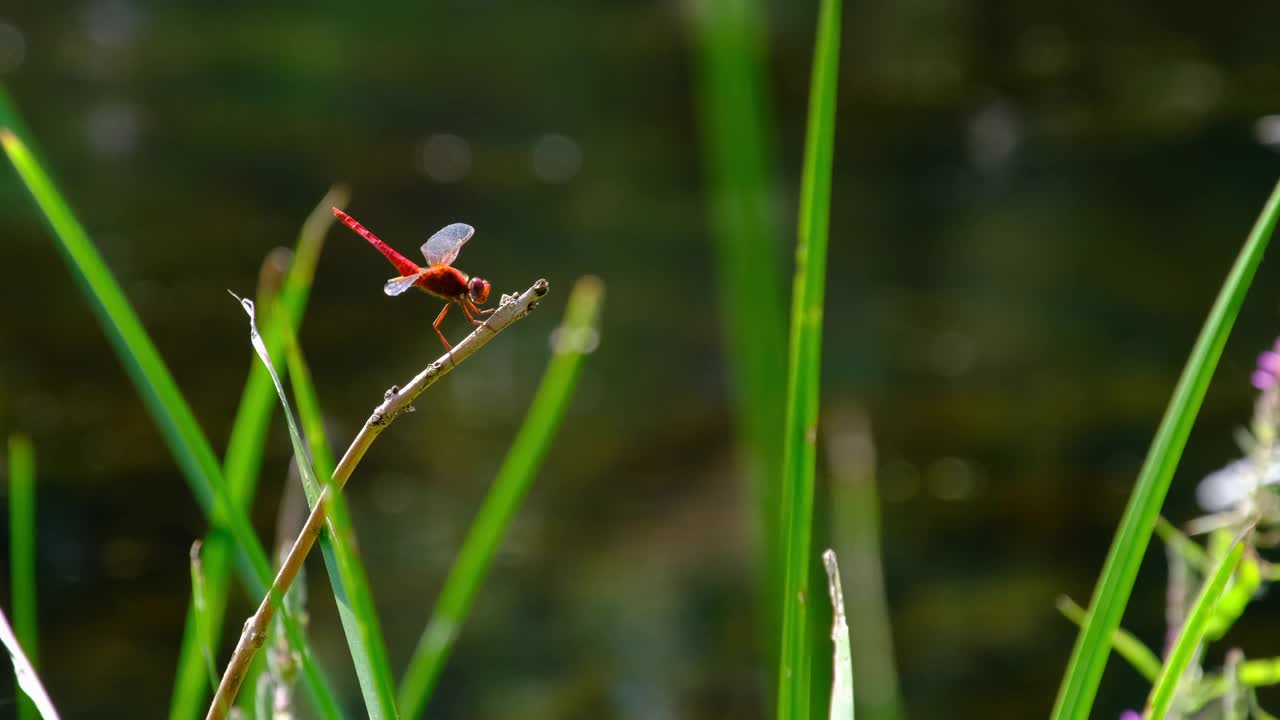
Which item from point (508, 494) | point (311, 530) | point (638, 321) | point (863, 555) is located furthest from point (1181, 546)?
point (638, 321)

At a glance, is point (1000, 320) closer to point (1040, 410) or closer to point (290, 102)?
point (1040, 410)

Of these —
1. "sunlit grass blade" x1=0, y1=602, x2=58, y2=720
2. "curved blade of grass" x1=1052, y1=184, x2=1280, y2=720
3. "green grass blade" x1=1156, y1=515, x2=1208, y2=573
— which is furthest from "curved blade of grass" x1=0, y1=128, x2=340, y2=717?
"green grass blade" x1=1156, y1=515, x2=1208, y2=573

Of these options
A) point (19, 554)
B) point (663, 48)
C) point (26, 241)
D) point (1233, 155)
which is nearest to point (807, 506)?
point (19, 554)

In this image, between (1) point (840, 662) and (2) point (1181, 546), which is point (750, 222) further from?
(2) point (1181, 546)

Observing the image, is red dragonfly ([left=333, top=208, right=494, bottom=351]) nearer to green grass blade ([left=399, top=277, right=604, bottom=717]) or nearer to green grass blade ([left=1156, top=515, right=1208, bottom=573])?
green grass blade ([left=399, top=277, right=604, bottom=717])

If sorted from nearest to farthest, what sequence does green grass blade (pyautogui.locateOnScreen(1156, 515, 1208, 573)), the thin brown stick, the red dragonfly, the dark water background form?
the thin brown stick
the red dragonfly
green grass blade (pyautogui.locateOnScreen(1156, 515, 1208, 573))
the dark water background

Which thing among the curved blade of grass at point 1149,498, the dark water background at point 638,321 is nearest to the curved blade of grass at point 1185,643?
the curved blade of grass at point 1149,498
